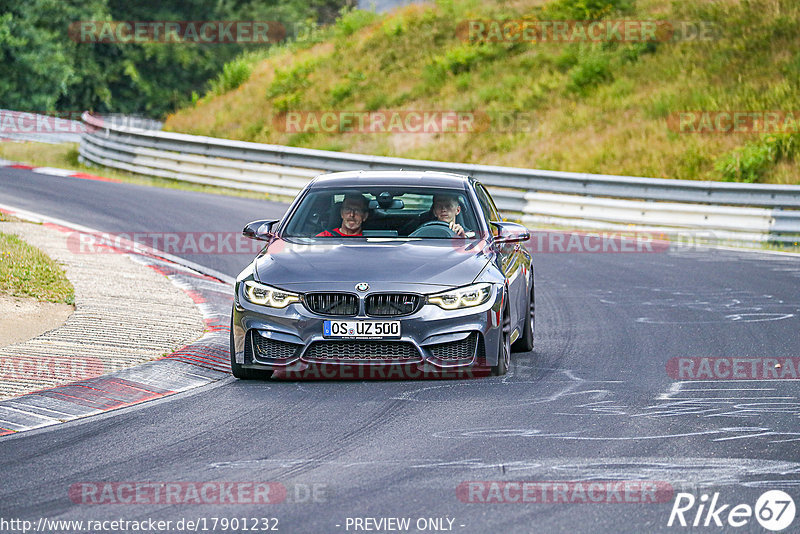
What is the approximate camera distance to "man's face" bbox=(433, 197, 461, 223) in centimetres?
1010

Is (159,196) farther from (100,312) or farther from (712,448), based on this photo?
(712,448)

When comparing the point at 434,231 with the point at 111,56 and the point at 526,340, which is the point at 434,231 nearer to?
the point at 526,340

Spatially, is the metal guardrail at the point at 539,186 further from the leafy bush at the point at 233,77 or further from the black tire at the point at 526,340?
the leafy bush at the point at 233,77

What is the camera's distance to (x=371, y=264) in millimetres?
8930

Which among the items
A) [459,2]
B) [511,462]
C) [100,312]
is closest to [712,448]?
[511,462]

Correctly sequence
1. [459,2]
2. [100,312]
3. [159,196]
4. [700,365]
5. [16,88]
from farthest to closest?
[16,88] → [459,2] → [159,196] → [100,312] → [700,365]

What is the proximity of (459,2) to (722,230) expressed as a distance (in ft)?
76.5

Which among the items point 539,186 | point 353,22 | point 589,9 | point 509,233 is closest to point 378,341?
point 509,233

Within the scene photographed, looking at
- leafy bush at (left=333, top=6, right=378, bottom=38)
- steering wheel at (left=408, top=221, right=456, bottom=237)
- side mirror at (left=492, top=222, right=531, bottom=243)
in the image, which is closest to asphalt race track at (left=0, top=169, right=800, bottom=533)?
side mirror at (left=492, top=222, right=531, bottom=243)

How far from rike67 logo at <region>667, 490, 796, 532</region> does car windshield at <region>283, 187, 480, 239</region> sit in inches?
177

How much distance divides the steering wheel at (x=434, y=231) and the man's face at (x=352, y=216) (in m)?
0.44

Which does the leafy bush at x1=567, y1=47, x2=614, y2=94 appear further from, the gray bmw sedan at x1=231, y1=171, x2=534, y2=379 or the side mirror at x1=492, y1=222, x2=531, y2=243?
the gray bmw sedan at x1=231, y1=171, x2=534, y2=379

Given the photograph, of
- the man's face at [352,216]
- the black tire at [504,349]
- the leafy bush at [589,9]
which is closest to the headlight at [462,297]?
the black tire at [504,349]

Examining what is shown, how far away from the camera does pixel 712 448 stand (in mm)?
6828
